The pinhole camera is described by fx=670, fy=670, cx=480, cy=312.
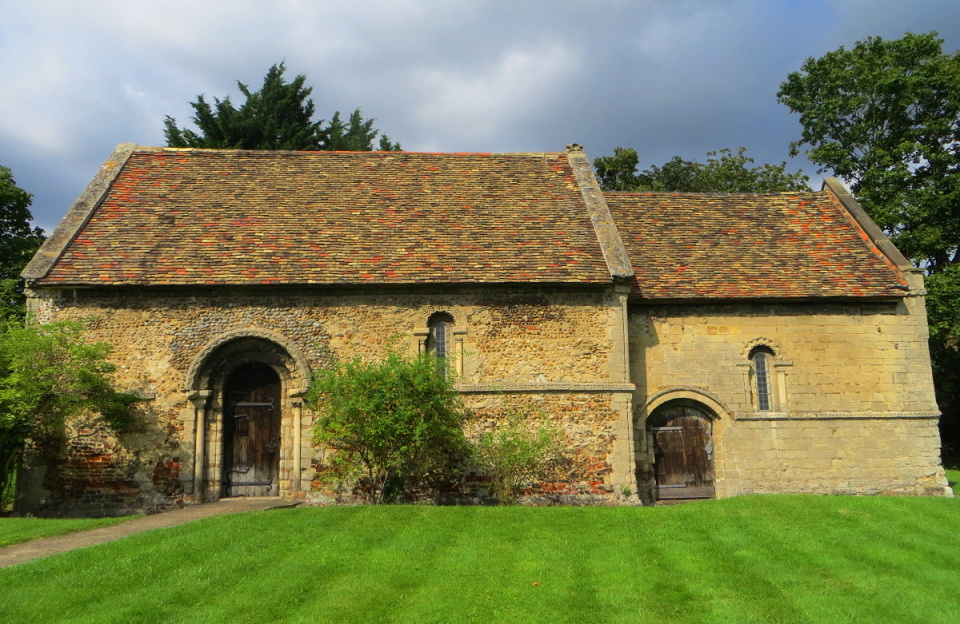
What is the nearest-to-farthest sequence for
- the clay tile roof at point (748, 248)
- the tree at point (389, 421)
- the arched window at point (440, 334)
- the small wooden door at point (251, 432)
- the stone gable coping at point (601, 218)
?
the tree at point (389, 421)
the small wooden door at point (251, 432)
the arched window at point (440, 334)
the stone gable coping at point (601, 218)
the clay tile roof at point (748, 248)

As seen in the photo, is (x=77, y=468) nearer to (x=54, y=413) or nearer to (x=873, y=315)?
(x=54, y=413)

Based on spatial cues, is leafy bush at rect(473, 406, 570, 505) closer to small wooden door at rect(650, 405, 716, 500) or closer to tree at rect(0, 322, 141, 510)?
small wooden door at rect(650, 405, 716, 500)

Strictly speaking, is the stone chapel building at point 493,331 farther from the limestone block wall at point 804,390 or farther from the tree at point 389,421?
the tree at point 389,421

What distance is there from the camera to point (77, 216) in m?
16.1

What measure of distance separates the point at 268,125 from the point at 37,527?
23.7 m

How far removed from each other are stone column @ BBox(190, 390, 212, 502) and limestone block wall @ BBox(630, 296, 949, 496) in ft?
31.8

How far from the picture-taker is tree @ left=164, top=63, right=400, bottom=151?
100 feet

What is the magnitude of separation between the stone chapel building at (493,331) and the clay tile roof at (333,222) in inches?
2.8

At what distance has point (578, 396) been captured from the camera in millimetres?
14750

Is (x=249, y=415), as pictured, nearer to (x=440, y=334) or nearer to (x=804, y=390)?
(x=440, y=334)

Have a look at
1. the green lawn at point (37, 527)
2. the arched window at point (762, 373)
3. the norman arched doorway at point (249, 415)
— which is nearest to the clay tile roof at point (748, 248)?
the arched window at point (762, 373)

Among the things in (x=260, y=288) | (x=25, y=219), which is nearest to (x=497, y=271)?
(x=260, y=288)

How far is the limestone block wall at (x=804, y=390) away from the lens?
15.6m

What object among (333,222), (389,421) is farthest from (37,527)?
(333,222)
